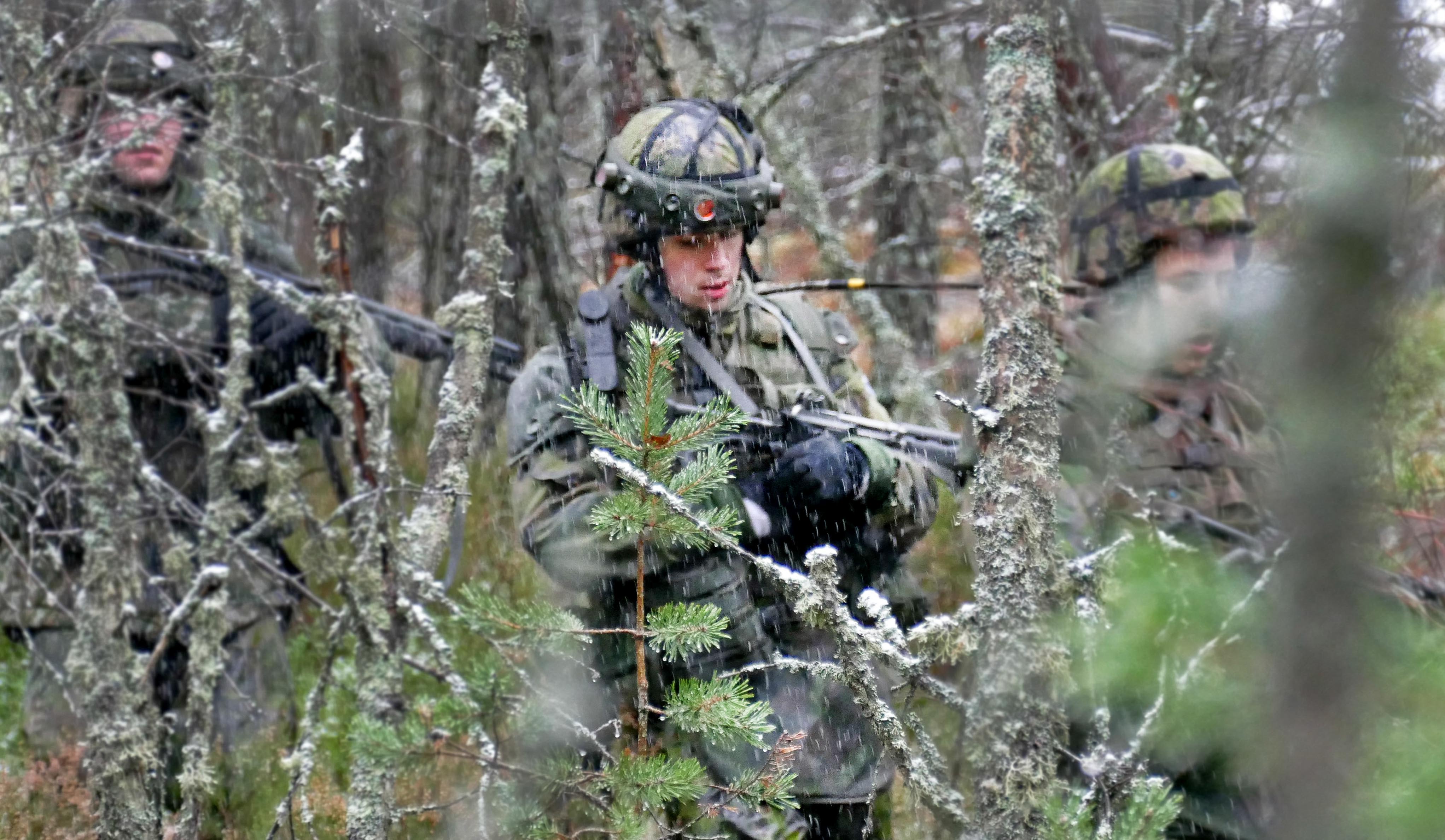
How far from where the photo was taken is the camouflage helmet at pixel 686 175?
3281 millimetres

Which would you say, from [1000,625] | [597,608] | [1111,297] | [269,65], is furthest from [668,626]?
[269,65]

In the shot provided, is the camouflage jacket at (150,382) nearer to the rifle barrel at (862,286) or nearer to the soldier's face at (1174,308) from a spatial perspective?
the rifle barrel at (862,286)

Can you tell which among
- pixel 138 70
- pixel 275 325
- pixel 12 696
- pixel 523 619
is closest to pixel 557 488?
pixel 523 619

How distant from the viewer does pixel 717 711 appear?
2305mm

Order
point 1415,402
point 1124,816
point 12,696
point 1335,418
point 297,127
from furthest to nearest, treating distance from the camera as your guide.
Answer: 1. point 297,127
2. point 12,696
3. point 1124,816
4. point 1415,402
5. point 1335,418

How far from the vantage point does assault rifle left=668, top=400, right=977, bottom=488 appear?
3246mm

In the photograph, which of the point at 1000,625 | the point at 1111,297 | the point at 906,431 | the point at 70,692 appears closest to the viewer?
the point at 1000,625

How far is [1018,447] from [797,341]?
3.31ft

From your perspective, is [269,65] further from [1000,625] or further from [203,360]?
[1000,625]

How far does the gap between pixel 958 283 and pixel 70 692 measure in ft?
12.1

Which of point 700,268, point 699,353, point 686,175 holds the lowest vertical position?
point 699,353

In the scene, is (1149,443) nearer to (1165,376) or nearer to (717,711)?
(1165,376)

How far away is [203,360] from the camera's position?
195 inches

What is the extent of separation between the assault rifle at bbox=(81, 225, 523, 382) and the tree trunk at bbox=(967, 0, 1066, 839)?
7.23ft
